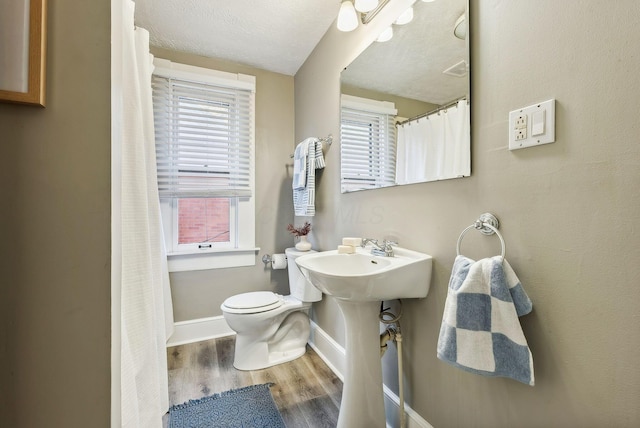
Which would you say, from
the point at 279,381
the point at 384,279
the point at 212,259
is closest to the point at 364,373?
the point at 384,279

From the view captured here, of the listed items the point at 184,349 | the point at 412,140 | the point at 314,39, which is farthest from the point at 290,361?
the point at 314,39

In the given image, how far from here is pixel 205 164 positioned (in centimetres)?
218

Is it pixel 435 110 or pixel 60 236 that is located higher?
pixel 435 110

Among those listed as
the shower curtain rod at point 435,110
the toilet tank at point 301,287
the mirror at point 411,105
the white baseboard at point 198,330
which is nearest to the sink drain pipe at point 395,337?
the mirror at point 411,105

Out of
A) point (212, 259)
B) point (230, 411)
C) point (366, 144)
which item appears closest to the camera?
point (230, 411)

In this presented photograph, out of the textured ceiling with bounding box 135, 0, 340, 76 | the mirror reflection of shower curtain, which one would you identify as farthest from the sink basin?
the textured ceiling with bounding box 135, 0, 340, 76

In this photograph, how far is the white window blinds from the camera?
205 centimetres

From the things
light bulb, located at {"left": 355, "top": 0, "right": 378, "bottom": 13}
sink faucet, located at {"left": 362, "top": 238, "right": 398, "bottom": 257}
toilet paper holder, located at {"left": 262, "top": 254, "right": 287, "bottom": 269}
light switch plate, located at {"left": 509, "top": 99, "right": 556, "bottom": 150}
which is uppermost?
light bulb, located at {"left": 355, "top": 0, "right": 378, "bottom": 13}

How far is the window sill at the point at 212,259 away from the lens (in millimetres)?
2100

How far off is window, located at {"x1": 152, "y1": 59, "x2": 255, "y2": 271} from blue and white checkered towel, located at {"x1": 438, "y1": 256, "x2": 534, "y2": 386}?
6.01ft

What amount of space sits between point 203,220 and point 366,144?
1.55 m

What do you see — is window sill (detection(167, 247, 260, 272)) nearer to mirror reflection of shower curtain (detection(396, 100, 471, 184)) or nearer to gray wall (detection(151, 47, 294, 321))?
gray wall (detection(151, 47, 294, 321))

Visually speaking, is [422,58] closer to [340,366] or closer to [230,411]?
[340,366]

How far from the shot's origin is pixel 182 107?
6.94 feet
